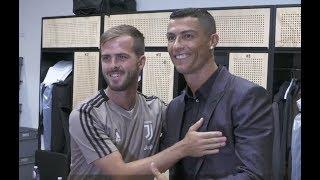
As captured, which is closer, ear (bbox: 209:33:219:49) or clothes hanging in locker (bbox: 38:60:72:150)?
ear (bbox: 209:33:219:49)

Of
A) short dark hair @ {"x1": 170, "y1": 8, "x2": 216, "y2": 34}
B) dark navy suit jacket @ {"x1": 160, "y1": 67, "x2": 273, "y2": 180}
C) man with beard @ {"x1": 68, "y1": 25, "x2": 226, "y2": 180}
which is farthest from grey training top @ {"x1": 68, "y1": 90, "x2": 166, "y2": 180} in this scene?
short dark hair @ {"x1": 170, "y1": 8, "x2": 216, "y2": 34}

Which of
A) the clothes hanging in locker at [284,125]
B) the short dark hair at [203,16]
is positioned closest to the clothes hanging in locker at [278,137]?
the clothes hanging in locker at [284,125]

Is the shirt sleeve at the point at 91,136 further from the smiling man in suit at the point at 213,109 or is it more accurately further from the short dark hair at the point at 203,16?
the short dark hair at the point at 203,16

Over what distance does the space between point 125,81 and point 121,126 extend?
0.37ft

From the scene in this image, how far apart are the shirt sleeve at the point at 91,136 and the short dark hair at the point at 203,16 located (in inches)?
12.7

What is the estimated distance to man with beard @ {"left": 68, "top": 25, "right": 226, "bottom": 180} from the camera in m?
0.84

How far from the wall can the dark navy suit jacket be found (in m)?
0.24

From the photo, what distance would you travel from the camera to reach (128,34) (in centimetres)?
87

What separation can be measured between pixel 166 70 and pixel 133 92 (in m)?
0.14

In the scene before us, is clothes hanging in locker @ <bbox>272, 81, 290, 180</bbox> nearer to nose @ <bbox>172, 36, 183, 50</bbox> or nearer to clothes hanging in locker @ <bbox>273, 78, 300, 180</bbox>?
clothes hanging in locker @ <bbox>273, 78, 300, 180</bbox>

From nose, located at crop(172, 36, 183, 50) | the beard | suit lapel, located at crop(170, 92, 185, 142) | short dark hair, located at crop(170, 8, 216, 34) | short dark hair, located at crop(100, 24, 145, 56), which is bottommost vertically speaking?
suit lapel, located at crop(170, 92, 185, 142)
